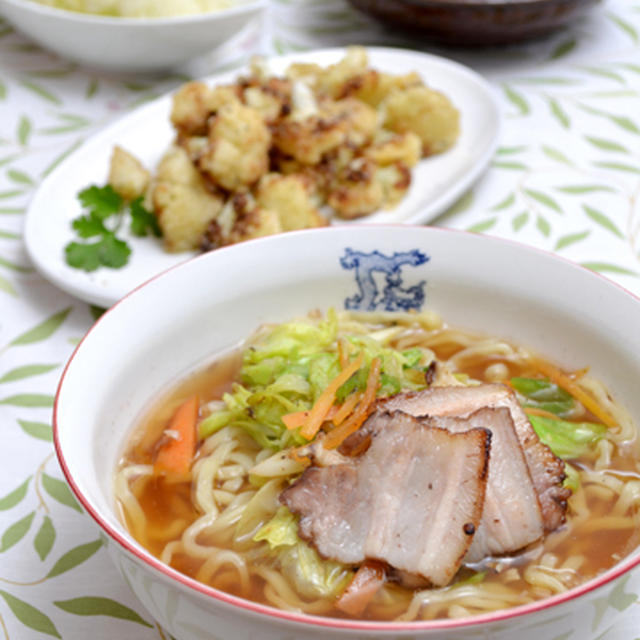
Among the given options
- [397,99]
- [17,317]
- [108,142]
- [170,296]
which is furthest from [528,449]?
[108,142]

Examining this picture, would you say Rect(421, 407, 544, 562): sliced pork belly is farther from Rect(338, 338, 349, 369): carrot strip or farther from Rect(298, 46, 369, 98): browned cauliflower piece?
Rect(298, 46, 369, 98): browned cauliflower piece

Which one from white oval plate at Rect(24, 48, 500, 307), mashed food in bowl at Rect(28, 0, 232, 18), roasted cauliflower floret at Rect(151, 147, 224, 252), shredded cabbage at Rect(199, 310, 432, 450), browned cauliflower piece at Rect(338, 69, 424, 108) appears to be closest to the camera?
shredded cabbage at Rect(199, 310, 432, 450)

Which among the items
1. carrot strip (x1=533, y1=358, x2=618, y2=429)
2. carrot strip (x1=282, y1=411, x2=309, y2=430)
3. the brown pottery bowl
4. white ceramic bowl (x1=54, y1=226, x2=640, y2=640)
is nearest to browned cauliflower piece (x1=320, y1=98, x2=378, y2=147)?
the brown pottery bowl

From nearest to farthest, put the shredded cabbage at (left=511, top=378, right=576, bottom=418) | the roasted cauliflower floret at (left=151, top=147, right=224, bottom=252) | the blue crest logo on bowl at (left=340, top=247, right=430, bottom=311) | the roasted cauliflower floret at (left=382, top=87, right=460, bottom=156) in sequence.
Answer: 1. the shredded cabbage at (left=511, top=378, right=576, bottom=418)
2. the blue crest logo on bowl at (left=340, top=247, right=430, bottom=311)
3. the roasted cauliflower floret at (left=151, top=147, right=224, bottom=252)
4. the roasted cauliflower floret at (left=382, top=87, right=460, bottom=156)

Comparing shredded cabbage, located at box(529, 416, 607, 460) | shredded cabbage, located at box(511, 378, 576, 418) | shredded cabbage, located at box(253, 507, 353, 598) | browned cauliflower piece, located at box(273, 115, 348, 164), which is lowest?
browned cauliflower piece, located at box(273, 115, 348, 164)

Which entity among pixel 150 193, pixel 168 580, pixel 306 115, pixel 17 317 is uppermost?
pixel 168 580

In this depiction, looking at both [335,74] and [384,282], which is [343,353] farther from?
[335,74]

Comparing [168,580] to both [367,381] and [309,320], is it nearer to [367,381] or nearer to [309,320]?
[367,381]
